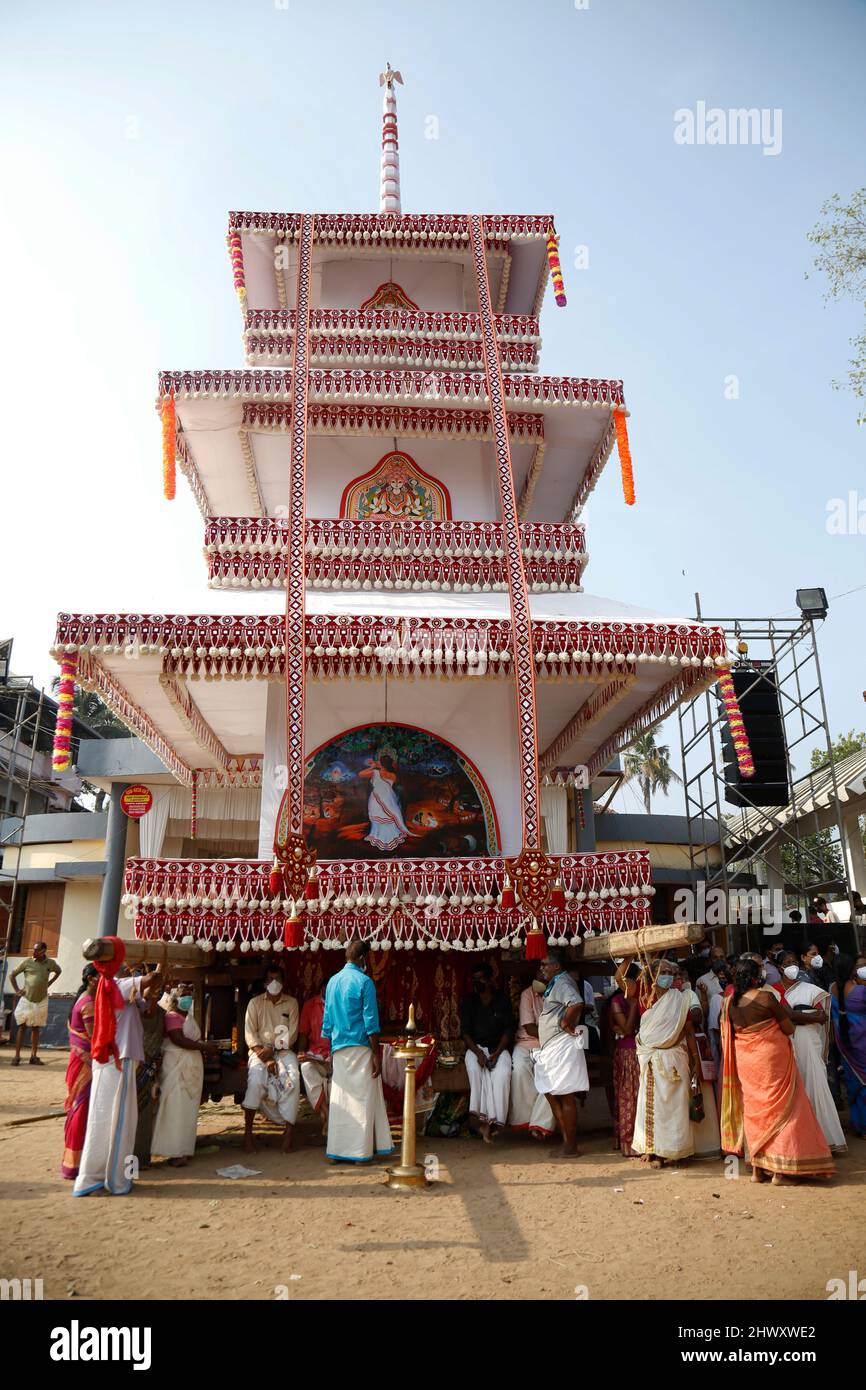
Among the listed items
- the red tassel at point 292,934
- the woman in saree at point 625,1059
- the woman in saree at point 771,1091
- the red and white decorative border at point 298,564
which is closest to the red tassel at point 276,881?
the red tassel at point 292,934

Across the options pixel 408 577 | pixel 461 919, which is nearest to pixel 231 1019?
pixel 461 919

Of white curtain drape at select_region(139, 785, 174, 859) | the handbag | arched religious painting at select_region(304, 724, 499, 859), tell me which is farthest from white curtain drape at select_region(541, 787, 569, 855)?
the handbag

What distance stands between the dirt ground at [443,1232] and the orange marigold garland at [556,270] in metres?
11.2

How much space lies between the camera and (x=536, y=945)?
9172 mm

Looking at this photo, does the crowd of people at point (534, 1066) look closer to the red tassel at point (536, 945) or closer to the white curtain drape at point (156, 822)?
the red tassel at point (536, 945)

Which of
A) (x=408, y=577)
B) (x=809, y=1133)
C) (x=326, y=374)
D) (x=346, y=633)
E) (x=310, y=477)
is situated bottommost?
(x=809, y=1133)

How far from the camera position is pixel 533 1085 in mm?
8797

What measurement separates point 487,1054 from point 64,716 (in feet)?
18.3

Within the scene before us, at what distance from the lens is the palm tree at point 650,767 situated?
51.3m

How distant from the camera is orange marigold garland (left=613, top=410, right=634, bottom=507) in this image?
40.5 feet

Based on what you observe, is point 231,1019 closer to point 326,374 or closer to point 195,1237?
point 195,1237

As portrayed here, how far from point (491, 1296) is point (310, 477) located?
36.0ft
